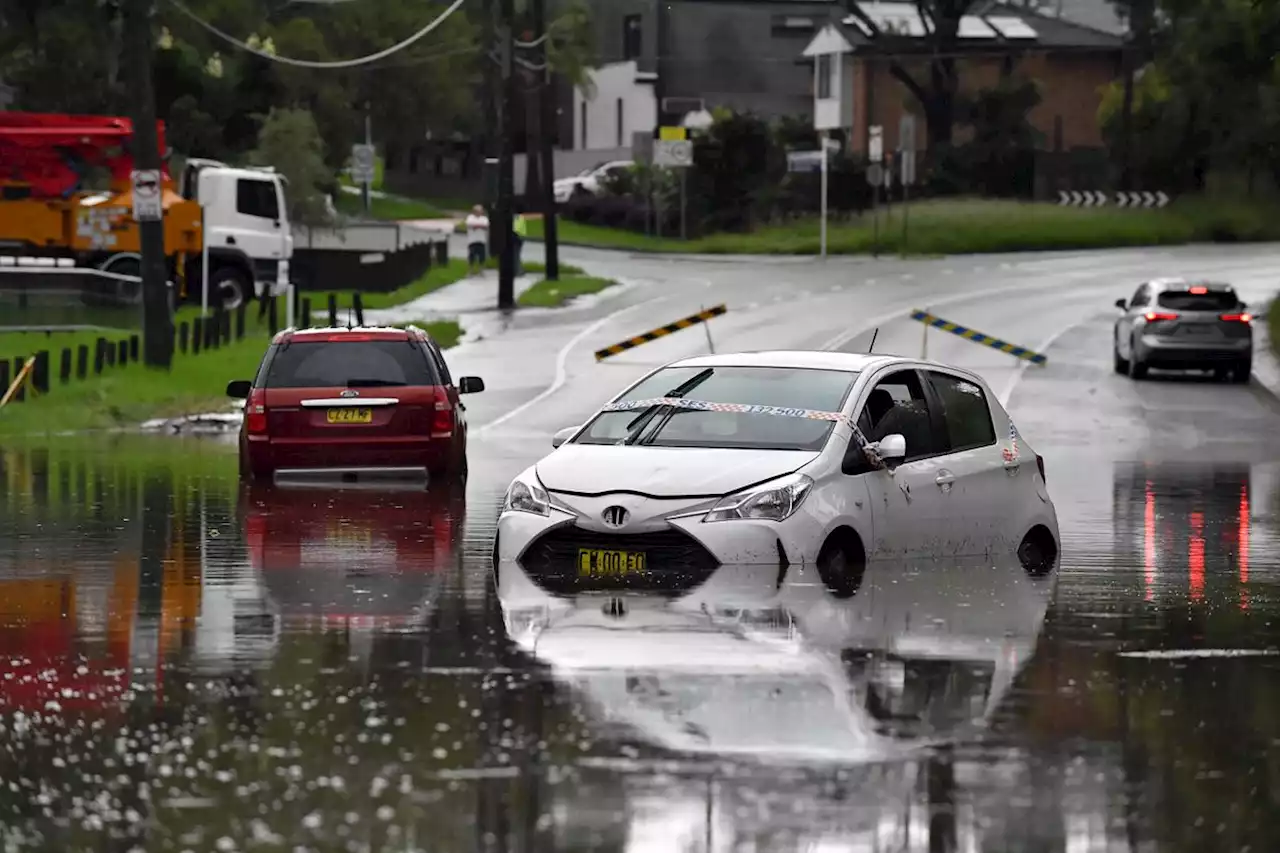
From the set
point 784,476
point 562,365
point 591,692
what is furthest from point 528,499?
point 562,365

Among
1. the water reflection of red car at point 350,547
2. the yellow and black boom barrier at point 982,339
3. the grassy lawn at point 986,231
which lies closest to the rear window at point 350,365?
the water reflection of red car at point 350,547

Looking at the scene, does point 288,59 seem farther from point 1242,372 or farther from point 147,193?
point 147,193

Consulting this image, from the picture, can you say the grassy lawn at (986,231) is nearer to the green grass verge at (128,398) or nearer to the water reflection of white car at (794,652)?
the green grass verge at (128,398)

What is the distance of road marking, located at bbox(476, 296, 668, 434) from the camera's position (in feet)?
112

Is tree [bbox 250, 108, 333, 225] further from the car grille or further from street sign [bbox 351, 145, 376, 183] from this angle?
the car grille

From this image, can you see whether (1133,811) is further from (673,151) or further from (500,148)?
(673,151)

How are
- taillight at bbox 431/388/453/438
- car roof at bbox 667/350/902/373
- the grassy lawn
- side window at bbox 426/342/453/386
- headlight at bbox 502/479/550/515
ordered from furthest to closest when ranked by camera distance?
the grassy lawn, side window at bbox 426/342/453/386, taillight at bbox 431/388/453/438, car roof at bbox 667/350/902/373, headlight at bbox 502/479/550/515

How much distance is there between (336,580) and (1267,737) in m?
6.76

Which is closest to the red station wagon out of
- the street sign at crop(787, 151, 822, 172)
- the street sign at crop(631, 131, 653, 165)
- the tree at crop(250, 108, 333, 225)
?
the tree at crop(250, 108, 333, 225)

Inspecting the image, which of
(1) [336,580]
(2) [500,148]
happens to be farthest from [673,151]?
(1) [336,580]

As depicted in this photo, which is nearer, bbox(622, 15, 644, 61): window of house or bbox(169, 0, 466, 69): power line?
bbox(169, 0, 466, 69): power line

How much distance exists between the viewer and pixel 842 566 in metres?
15.0

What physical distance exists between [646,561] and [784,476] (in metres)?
0.85

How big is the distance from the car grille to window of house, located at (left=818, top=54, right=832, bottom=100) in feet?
285
